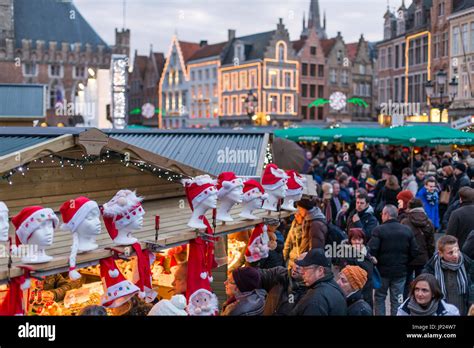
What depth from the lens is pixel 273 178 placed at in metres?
7.20

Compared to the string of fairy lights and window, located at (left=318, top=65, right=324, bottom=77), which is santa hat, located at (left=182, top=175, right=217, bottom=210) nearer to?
the string of fairy lights

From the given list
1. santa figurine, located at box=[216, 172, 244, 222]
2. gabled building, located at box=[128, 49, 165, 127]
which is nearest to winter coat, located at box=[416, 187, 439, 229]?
santa figurine, located at box=[216, 172, 244, 222]

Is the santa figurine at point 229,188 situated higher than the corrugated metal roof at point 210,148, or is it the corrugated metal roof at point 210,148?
the corrugated metal roof at point 210,148

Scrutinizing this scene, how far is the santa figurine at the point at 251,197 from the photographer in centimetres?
657

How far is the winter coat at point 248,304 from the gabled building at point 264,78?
50.1 m

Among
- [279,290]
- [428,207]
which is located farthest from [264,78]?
[279,290]

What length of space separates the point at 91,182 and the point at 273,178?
196cm

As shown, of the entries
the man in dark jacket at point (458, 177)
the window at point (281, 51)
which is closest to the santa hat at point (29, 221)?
the man in dark jacket at point (458, 177)

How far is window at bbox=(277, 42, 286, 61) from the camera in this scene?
5790 centimetres

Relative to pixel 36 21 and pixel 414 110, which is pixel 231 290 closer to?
pixel 414 110

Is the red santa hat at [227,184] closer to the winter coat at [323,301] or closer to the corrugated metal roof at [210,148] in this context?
the winter coat at [323,301]

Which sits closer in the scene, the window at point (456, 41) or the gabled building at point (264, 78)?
the window at point (456, 41)

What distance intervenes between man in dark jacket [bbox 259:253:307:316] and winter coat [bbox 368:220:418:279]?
210cm
